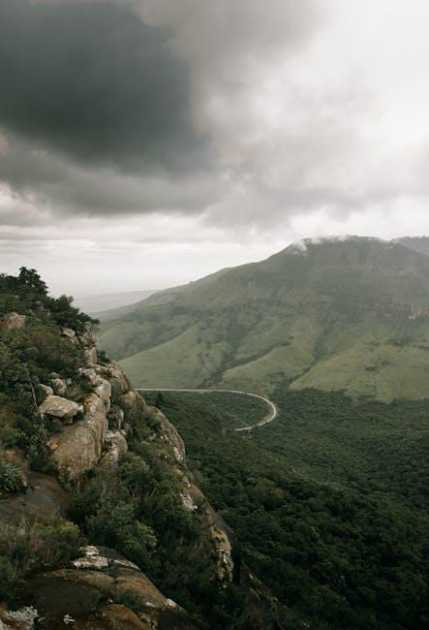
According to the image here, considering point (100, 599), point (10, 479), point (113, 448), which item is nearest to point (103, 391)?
point (113, 448)

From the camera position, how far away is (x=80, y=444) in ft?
80.6

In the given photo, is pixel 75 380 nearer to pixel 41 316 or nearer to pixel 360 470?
pixel 41 316

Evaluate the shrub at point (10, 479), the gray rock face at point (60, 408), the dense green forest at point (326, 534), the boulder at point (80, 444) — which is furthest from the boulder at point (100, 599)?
the dense green forest at point (326, 534)

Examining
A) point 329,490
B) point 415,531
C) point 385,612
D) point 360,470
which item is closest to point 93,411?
point 385,612

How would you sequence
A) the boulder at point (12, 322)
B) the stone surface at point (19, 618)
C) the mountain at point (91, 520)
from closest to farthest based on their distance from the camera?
1. the stone surface at point (19, 618)
2. the mountain at point (91, 520)
3. the boulder at point (12, 322)

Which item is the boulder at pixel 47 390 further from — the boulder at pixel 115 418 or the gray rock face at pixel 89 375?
the boulder at pixel 115 418

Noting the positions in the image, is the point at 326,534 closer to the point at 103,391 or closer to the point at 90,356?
the point at 103,391

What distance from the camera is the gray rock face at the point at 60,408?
26.0 m

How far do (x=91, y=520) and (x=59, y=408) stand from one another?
38.0 ft

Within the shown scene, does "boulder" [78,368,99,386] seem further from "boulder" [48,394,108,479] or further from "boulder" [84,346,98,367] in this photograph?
"boulder" [48,394,108,479]

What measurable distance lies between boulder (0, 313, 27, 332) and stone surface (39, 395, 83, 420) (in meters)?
15.2

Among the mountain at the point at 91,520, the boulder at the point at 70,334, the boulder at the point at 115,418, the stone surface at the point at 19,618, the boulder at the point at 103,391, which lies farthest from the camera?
the boulder at the point at 70,334

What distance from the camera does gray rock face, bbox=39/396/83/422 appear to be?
85.2 ft

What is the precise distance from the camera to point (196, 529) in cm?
2347
